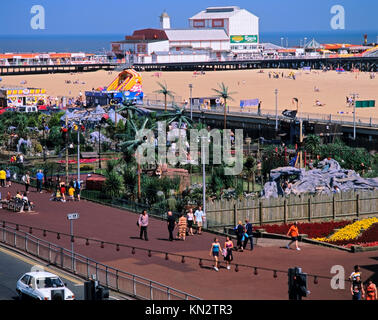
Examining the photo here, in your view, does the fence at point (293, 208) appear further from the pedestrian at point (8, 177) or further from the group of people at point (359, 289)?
the pedestrian at point (8, 177)

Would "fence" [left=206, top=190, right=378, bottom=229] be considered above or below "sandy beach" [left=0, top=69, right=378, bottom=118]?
below

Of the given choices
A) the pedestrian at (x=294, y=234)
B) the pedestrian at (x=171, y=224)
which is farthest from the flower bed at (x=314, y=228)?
the pedestrian at (x=171, y=224)

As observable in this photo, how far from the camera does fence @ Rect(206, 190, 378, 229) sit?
106 feet

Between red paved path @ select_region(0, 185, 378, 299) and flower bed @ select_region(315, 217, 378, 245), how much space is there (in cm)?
131

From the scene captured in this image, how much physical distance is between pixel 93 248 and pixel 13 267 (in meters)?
3.05

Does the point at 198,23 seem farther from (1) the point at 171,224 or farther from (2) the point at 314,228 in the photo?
(1) the point at 171,224

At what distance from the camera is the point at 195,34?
527 feet

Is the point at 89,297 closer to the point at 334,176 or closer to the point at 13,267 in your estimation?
the point at 13,267

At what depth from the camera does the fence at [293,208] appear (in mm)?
32406

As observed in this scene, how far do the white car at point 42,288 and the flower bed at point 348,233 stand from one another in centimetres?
1199

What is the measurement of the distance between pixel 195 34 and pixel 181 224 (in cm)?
13424

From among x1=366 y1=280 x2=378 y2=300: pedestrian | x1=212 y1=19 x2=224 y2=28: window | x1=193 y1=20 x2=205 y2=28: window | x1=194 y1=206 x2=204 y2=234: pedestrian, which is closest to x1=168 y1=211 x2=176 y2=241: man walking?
x1=194 y1=206 x2=204 y2=234: pedestrian

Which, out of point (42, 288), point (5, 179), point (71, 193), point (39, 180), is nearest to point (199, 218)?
point (71, 193)

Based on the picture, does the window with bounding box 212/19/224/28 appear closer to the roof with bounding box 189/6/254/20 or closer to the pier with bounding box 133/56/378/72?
the roof with bounding box 189/6/254/20
